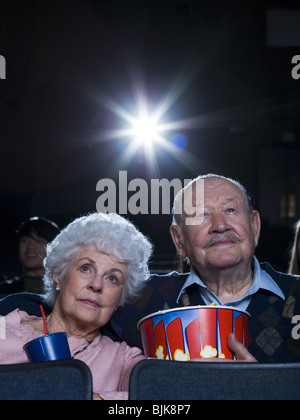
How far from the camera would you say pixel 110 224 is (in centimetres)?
171

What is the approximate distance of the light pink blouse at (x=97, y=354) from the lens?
156 cm

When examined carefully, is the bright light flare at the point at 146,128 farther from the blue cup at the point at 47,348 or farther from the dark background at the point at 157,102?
the blue cup at the point at 47,348

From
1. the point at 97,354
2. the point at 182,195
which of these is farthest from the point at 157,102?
the point at 97,354

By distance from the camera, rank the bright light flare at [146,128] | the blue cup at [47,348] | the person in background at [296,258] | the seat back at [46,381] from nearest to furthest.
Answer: the seat back at [46,381] < the blue cup at [47,348] < the person in background at [296,258] < the bright light flare at [146,128]

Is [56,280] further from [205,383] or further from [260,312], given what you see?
[205,383]

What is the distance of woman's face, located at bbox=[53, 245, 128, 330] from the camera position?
1.56m

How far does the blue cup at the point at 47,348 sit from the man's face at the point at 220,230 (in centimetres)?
68

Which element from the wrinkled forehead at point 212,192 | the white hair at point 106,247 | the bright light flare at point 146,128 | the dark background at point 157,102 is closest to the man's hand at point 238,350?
the white hair at point 106,247

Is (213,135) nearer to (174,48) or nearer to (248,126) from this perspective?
(248,126)

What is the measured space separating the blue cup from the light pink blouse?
1.14 feet

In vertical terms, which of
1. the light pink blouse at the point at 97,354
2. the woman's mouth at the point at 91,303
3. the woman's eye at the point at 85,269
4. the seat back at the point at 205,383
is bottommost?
the light pink blouse at the point at 97,354

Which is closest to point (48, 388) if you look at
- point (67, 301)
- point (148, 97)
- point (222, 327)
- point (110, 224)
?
point (222, 327)

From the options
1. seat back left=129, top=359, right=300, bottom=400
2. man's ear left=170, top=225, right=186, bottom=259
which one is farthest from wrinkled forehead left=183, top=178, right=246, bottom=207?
seat back left=129, top=359, right=300, bottom=400

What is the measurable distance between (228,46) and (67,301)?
30.2ft
